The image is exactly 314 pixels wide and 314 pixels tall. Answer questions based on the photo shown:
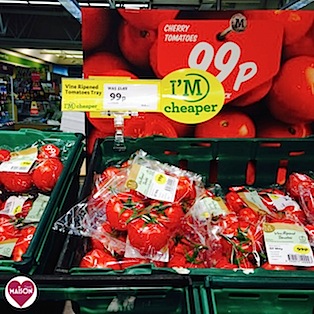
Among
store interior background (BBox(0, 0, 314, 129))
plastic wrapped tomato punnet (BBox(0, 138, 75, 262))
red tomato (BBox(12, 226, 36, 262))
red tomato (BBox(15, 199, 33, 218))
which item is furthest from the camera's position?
store interior background (BBox(0, 0, 314, 129))

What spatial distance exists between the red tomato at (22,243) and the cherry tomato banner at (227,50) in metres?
Result: 0.79

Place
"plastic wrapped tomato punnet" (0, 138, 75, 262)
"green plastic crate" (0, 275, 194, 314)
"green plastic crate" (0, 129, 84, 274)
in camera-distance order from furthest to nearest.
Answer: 1. "plastic wrapped tomato punnet" (0, 138, 75, 262)
2. "green plastic crate" (0, 129, 84, 274)
3. "green plastic crate" (0, 275, 194, 314)

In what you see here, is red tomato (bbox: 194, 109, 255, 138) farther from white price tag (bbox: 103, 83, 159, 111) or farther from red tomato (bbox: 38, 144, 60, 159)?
red tomato (bbox: 38, 144, 60, 159)

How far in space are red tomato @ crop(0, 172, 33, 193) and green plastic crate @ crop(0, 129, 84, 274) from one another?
0.49 ft

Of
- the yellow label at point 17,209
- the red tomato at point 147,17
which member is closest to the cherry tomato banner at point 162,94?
the red tomato at point 147,17

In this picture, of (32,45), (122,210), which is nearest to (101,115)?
(122,210)

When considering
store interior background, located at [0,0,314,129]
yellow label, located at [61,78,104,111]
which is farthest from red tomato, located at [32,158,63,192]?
store interior background, located at [0,0,314,129]

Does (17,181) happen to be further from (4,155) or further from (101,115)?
(101,115)

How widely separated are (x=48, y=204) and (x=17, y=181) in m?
0.29

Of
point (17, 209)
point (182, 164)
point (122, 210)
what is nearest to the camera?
point (122, 210)

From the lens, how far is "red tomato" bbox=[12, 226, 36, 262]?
1065 mm

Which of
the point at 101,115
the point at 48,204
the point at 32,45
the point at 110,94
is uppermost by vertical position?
the point at 110,94

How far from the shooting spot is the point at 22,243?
1092mm

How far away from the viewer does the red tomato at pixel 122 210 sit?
108cm
